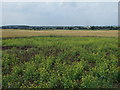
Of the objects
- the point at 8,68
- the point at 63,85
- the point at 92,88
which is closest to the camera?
the point at 92,88

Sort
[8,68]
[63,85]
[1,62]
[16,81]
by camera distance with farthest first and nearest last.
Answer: [1,62], [8,68], [16,81], [63,85]

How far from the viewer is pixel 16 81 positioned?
685cm

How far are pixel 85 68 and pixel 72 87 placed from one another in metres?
2.80

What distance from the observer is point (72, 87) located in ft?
19.5

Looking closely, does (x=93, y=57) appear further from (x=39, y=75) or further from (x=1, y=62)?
(x=1, y=62)

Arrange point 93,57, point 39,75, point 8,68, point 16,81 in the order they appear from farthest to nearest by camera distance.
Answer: point 93,57
point 8,68
point 39,75
point 16,81

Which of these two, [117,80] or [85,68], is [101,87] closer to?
[117,80]

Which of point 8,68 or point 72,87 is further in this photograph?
point 8,68

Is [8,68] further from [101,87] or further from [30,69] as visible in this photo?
[101,87]

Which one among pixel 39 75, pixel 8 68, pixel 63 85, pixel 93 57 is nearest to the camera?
pixel 63 85

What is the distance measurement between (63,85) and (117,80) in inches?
96.6

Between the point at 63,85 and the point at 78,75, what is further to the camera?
the point at 78,75

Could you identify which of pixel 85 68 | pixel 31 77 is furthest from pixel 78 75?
pixel 31 77

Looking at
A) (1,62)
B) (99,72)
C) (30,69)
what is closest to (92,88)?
(99,72)
